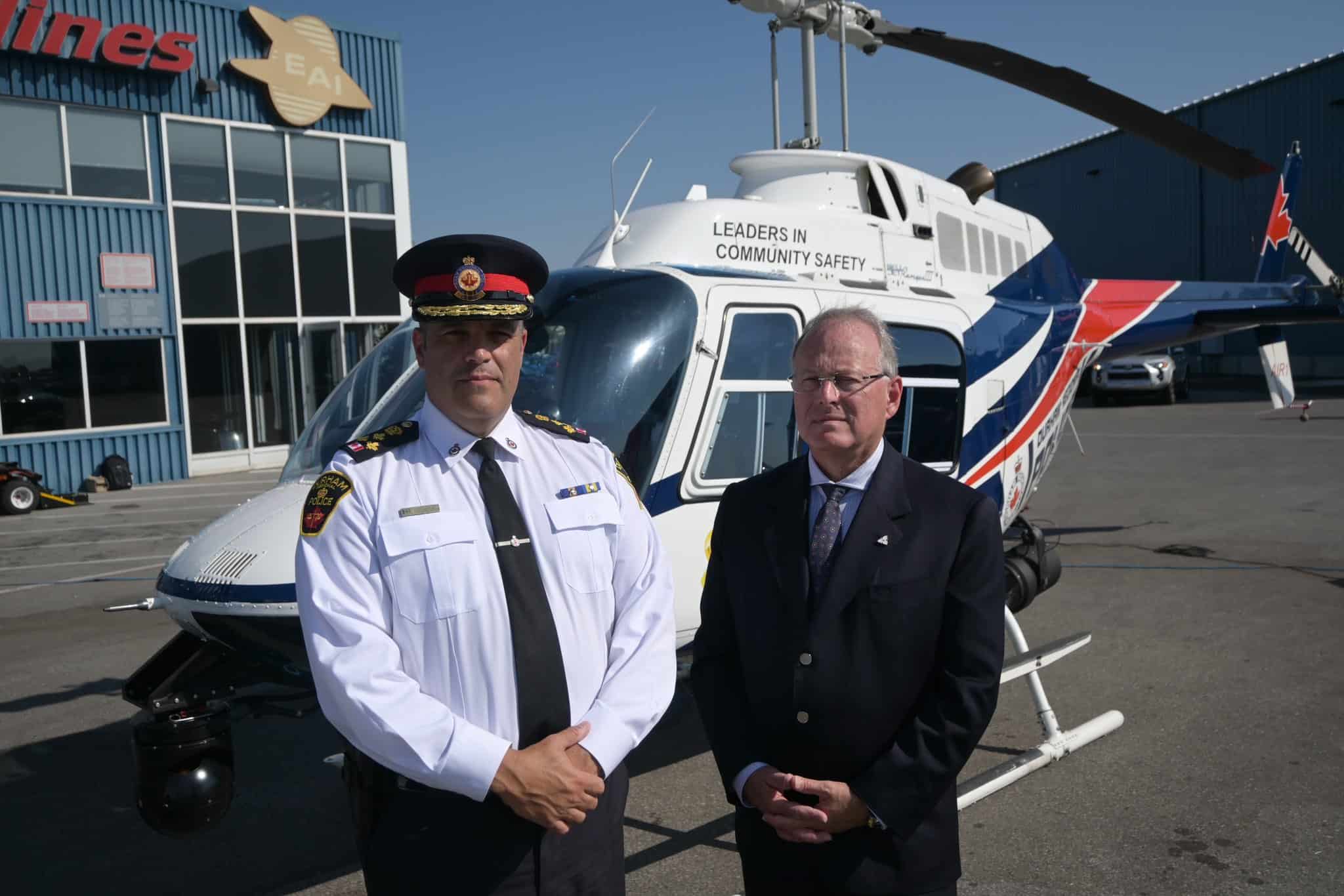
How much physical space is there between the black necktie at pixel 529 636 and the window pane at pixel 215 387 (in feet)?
54.4

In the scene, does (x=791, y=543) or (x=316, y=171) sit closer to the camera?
(x=791, y=543)

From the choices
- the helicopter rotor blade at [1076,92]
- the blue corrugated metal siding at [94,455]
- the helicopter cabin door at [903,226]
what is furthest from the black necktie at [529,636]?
the blue corrugated metal siding at [94,455]

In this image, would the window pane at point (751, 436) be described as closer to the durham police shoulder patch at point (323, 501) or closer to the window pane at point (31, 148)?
the durham police shoulder patch at point (323, 501)

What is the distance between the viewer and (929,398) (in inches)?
190

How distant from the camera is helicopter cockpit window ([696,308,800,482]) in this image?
3.95 m

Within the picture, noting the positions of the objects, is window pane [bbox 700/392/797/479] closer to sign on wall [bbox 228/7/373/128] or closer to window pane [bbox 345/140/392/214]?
sign on wall [bbox 228/7/373/128]

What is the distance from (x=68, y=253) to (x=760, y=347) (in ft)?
48.9

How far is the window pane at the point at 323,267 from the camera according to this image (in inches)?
712

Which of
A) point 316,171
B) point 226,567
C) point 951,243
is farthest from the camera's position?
point 316,171

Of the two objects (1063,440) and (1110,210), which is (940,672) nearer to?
(1063,440)

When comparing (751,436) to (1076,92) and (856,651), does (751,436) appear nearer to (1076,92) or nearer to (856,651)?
(856,651)

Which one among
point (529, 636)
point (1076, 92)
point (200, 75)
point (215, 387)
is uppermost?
point (200, 75)

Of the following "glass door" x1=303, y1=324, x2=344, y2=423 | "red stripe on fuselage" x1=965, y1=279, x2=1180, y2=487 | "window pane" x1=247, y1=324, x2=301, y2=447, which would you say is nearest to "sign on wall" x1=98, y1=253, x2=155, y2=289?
"window pane" x1=247, y1=324, x2=301, y2=447

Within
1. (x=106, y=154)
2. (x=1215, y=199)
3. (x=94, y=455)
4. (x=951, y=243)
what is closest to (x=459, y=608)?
(x=951, y=243)
